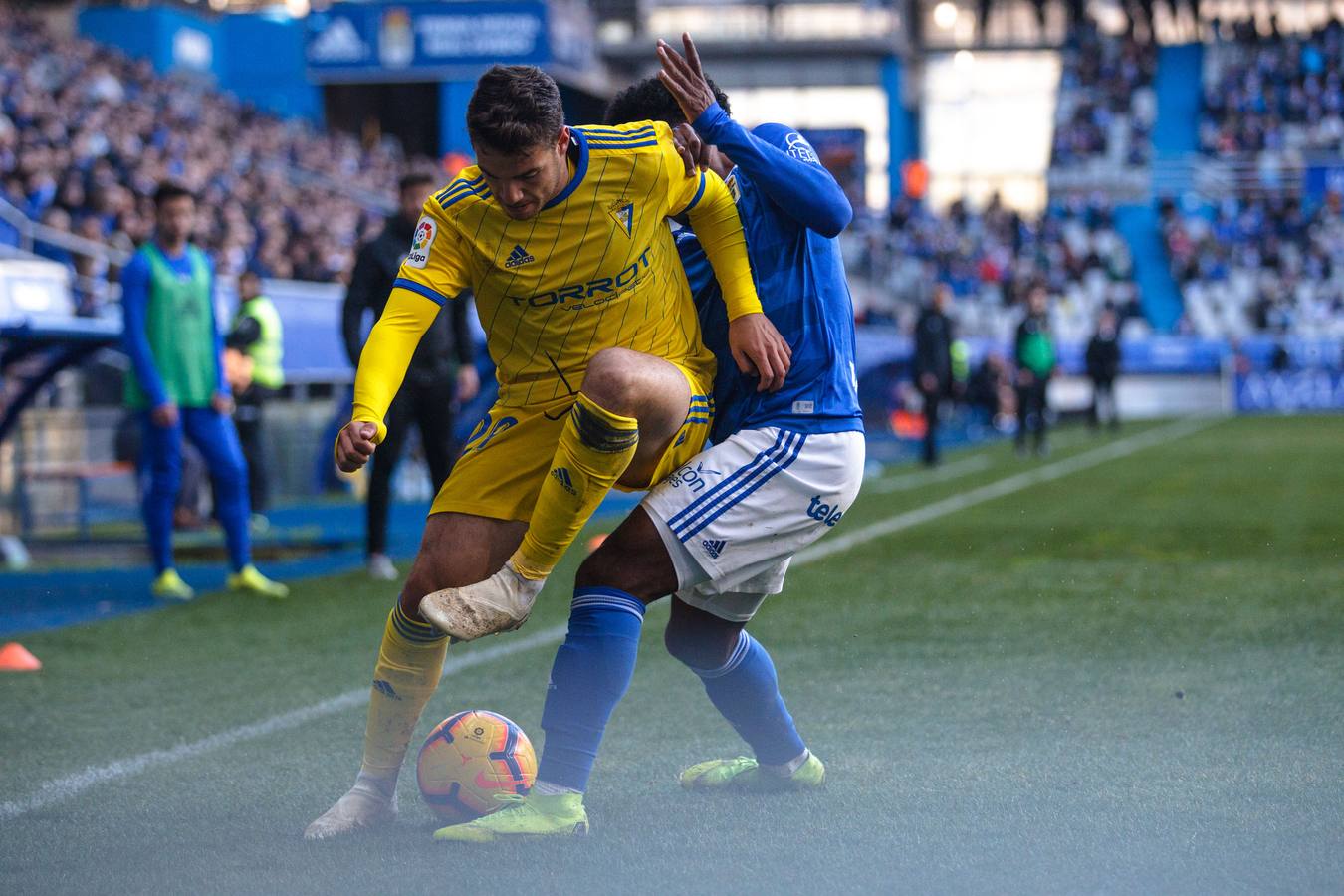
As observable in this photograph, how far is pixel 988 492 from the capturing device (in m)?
14.5

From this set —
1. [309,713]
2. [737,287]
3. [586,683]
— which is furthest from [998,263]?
[586,683]

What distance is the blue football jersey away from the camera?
370 centimetres

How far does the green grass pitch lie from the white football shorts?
0.57m

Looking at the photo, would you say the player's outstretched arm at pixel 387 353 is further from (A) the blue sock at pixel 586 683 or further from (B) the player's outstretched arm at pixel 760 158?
(B) the player's outstretched arm at pixel 760 158

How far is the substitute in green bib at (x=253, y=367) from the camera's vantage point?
41.1ft

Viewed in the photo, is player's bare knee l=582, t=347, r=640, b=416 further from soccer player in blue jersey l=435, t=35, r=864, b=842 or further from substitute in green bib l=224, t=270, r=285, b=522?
substitute in green bib l=224, t=270, r=285, b=522

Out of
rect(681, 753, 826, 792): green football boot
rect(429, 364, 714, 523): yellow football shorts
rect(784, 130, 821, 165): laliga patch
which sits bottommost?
rect(681, 753, 826, 792): green football boot

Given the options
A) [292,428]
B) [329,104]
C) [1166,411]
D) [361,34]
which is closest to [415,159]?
[329,104]

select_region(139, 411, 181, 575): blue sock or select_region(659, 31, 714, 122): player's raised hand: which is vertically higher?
select_region(659, 31, 714, 122): player's raised hand

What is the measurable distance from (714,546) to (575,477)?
1.19 ft

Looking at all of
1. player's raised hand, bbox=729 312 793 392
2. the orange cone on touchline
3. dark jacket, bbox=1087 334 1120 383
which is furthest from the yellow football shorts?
dark jacket, bbox=1087 334 1120 383

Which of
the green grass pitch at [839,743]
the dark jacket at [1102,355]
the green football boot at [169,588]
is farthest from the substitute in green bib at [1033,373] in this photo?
the green football boot at [169,588]

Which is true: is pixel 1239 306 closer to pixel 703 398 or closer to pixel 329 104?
pixel 329 104

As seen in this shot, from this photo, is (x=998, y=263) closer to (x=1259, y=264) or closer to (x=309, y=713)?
(x=1259, y=264)
